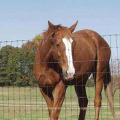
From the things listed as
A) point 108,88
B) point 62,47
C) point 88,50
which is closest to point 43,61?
point 62,47

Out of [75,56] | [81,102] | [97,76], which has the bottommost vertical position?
[81,102]

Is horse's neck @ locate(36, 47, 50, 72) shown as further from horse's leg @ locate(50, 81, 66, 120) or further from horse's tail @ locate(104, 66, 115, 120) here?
horse's tail @ locate(104, 66, 115, 120)

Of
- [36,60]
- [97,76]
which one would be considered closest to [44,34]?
[36,60]

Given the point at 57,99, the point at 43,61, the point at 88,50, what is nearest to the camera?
the point at 57,99

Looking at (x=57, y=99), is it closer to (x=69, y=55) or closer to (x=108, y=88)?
(x=69, y=55)

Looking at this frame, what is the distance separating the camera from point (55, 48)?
682 cm

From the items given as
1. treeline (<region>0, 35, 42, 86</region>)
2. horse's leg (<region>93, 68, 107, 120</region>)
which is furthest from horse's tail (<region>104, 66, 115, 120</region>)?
treeline (<region>0, 35, 42, 86</region>)

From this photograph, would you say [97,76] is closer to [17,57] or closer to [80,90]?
[80,90]

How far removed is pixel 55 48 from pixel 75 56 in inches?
36.6

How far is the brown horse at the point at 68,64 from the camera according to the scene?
6643 millimetres

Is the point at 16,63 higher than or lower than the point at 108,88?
higher

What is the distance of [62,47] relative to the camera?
21.7 ft

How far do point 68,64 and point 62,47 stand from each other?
33cm

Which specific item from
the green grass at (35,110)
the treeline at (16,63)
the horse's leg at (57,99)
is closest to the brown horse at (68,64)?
the horse's leg at (57,99)
